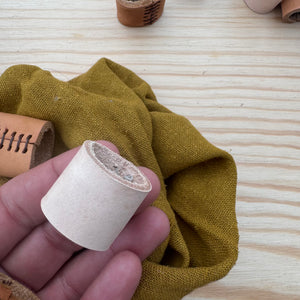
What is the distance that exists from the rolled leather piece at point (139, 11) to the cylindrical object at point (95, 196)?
21.7 inches

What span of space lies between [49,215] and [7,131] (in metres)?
0.24

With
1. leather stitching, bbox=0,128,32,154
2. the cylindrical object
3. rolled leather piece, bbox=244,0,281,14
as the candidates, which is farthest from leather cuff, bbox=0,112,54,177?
rolled leather piece, bbox=244,0,281,14

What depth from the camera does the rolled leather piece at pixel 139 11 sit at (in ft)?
2.87

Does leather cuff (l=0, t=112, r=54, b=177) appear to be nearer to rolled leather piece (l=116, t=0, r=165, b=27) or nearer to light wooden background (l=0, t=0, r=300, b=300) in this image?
light wooden background (l=0, t=0, r=300, b=300)

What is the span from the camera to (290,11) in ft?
3.06

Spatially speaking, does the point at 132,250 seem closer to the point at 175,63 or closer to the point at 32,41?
the point at 175,63

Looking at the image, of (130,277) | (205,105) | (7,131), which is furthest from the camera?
(205,105)

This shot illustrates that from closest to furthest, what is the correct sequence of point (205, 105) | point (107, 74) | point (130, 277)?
point (130, 277), point (107, 74), point (205, 105)

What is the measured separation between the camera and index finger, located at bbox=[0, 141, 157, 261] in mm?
560

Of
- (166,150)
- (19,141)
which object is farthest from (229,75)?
(19,141)

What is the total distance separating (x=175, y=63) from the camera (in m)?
0.93

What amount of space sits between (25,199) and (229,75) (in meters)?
0.64

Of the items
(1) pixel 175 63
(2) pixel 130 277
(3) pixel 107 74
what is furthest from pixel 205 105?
(2) pixel 130 277

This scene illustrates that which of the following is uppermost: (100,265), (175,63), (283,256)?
(175,63)
